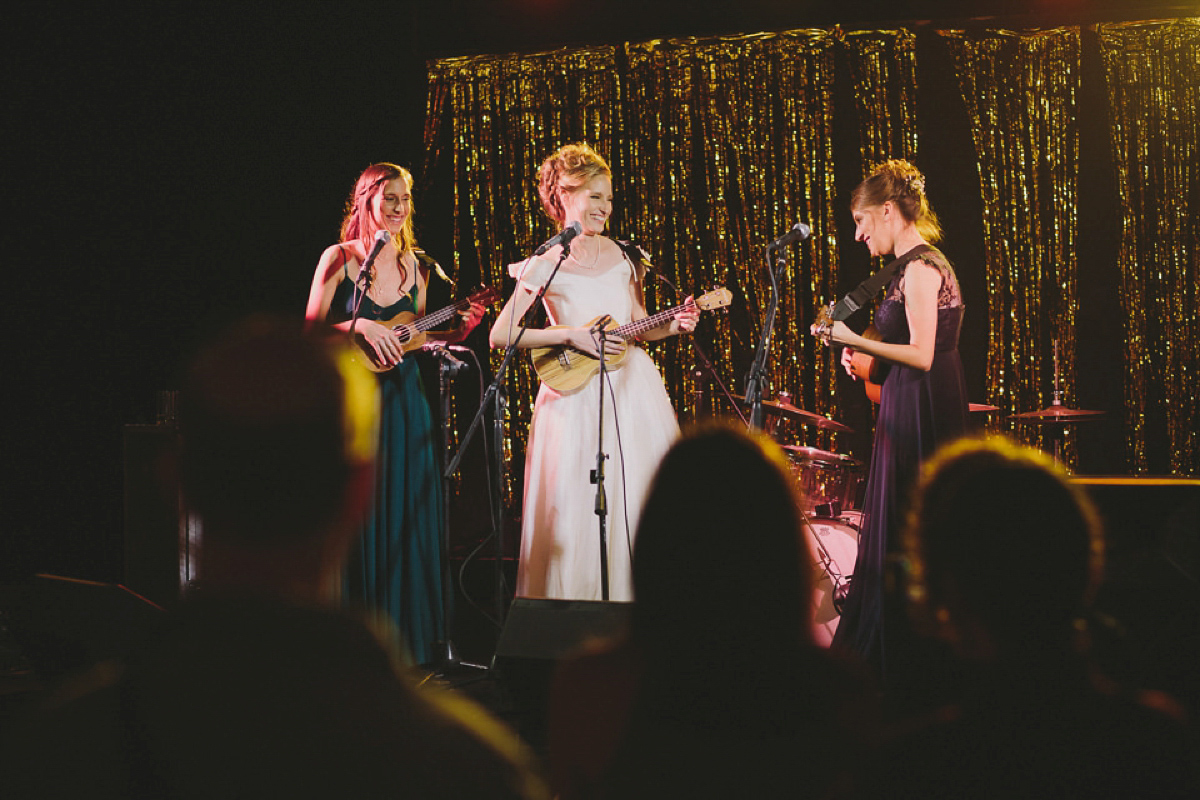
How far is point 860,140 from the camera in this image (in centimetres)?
668

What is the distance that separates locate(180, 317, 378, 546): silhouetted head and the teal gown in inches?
131

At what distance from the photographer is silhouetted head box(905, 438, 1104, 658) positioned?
122 cm

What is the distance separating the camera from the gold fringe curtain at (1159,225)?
6.34 m

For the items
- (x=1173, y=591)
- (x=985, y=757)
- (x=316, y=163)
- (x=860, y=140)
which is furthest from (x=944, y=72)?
(x=985, y=757)

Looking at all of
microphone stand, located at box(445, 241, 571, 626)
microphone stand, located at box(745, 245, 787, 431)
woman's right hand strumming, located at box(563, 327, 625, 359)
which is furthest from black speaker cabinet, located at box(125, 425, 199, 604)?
microphone stand, located at box(745, 245, 787, 431)

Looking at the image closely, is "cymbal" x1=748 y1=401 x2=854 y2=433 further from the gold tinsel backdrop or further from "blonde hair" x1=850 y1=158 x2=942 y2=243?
"blonde hair" x1=850 y1=158 x2=942 y2=243

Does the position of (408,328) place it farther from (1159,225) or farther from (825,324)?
(1159,225)

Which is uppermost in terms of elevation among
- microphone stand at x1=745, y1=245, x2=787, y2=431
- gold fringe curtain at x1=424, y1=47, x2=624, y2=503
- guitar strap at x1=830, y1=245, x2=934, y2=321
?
gold fringe curtain at x1=424, y1=47, x2=624, y2=503

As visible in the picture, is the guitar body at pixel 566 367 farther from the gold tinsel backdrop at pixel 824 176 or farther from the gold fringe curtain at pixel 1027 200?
the gold fringe curtain at pixel 1027 200

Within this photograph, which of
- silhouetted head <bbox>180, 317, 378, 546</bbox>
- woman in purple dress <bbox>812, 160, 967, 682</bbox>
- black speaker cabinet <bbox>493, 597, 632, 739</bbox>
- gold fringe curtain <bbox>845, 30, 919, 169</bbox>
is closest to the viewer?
silhouetted head <bbox>180, 317, 378, 546</bbox>

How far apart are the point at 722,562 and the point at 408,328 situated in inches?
129

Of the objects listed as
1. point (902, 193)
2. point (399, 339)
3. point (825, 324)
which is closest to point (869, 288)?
point (825, 324)

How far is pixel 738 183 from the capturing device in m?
6.80

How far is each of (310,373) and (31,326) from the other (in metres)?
4.99
